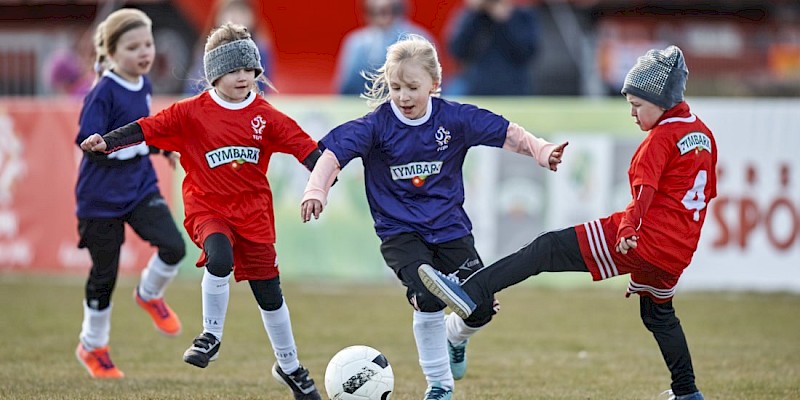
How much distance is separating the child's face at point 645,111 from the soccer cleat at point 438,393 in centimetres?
177

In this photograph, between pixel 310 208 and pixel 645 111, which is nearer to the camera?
pixel 310 208

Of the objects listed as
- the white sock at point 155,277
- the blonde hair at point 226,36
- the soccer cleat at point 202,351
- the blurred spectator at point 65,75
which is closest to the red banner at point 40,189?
the blurred spectator at point 65,75

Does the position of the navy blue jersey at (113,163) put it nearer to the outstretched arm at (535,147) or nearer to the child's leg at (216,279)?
the child's leg at (216,279)

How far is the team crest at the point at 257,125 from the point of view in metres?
6.62

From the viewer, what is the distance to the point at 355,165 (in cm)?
1262

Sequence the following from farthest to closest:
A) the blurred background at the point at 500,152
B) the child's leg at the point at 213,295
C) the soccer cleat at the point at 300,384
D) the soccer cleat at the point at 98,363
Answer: the blurred background at the point at 500,152 → the soccer cleat at the point at 98,363 → the soccer cleat at the point at 300,384 → the child's leg at the point at 213,295

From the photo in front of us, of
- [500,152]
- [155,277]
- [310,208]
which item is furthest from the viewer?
[500,152]

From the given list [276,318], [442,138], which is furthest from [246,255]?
[442,138]

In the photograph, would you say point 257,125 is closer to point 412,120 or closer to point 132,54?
point 412,120

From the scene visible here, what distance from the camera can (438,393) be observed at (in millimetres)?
6465

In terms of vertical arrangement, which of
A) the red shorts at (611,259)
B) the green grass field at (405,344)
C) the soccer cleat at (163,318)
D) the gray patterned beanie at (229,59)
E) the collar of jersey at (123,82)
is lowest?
the green grass field at (405,344)

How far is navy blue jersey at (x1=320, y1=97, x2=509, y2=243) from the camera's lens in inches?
256

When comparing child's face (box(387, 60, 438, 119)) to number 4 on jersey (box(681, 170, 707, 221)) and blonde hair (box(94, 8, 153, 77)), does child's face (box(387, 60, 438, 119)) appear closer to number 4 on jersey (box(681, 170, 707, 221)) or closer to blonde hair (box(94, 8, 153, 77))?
number 4 on jersey (box(681, 170, 707, 221))

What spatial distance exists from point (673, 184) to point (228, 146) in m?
2.38
